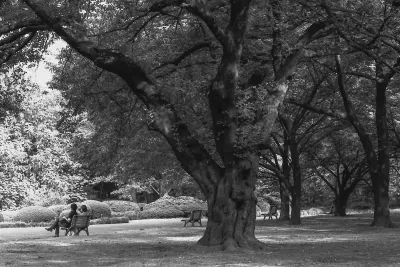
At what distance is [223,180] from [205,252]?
2.09 metres

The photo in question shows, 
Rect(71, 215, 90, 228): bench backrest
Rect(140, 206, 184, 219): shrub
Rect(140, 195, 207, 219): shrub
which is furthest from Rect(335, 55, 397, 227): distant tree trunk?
Rect(140, 206, 184, 219): shrub

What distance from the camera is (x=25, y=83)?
19.4 metres

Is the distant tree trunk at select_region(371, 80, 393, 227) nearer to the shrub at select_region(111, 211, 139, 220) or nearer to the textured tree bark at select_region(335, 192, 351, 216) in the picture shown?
the textured tree bark at select_region(335, 192, 351, 216)

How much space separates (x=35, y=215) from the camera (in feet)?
111

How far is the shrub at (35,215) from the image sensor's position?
3381 centimetres

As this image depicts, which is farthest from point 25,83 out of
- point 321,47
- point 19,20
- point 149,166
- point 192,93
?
point 149,166

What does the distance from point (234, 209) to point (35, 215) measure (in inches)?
Result: 883

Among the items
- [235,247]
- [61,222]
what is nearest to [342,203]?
[61,222]

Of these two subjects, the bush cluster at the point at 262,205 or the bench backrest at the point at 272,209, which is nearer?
the bench backrest at the point at 272,209

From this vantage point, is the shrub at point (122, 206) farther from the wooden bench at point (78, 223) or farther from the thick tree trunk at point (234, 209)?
the thick tree trunk at point (234, 209)

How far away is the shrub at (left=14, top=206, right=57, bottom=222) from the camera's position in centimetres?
3381

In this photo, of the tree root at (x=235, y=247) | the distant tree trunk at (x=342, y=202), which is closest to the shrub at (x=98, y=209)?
the distant tree trunk at (x=342, y=202)

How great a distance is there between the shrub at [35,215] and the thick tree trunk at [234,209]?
2158 cm

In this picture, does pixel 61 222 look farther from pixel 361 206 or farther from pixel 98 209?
pixel 361 206
